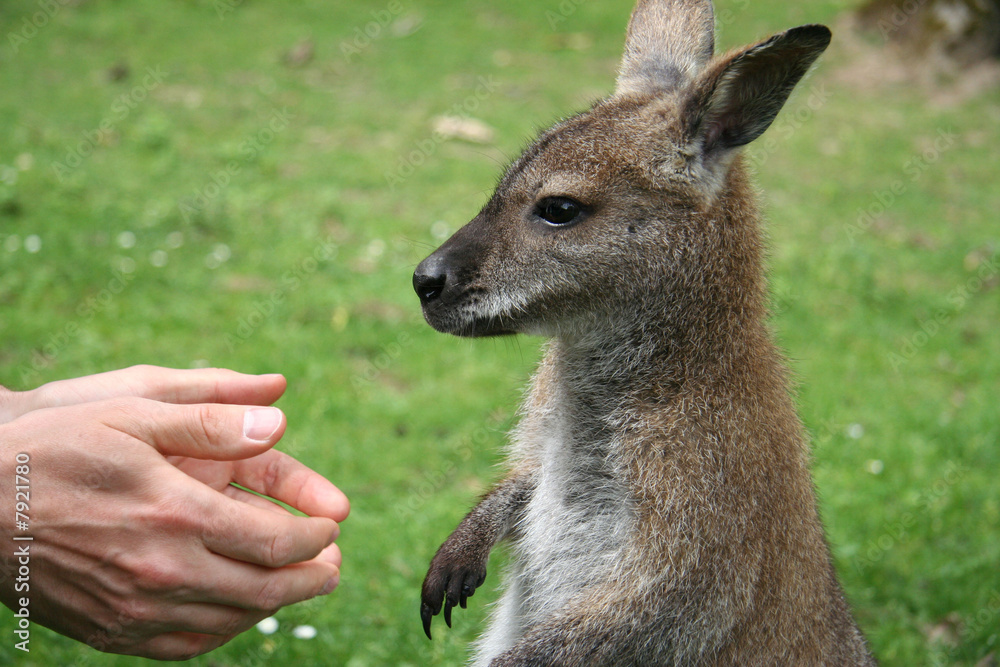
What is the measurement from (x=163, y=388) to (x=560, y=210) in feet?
4.35

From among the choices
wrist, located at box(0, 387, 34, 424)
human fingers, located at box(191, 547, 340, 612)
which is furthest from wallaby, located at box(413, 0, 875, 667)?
wrist, located at box(0, 387, 34, 424)

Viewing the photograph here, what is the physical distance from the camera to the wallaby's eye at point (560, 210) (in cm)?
269

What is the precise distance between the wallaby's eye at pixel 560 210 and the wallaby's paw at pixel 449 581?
1151 mm

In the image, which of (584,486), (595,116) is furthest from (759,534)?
(595,116)

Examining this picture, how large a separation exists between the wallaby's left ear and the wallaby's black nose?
2.76ft

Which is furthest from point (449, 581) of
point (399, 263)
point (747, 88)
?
point (399, 263)

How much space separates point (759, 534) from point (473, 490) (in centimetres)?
255

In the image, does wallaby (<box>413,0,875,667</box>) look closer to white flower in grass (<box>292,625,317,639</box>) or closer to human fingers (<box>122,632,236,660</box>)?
human fingers (<box>122,632,236,660</box>)

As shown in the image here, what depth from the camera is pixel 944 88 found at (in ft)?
37.1

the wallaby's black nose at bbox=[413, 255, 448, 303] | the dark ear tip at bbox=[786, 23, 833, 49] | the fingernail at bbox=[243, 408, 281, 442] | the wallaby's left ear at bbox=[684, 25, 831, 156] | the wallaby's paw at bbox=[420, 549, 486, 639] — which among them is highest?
the dark ear tip at bbox=[786, 23, 833, 49]

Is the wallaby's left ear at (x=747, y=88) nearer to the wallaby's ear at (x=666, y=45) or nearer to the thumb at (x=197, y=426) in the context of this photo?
the wallaby's ear at (x=666, y=45)

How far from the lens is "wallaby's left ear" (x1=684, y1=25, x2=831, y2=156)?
2354mm

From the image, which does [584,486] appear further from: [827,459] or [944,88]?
[944,88]

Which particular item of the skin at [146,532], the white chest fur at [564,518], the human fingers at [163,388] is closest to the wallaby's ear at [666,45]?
the white chest fur at [564,518]
